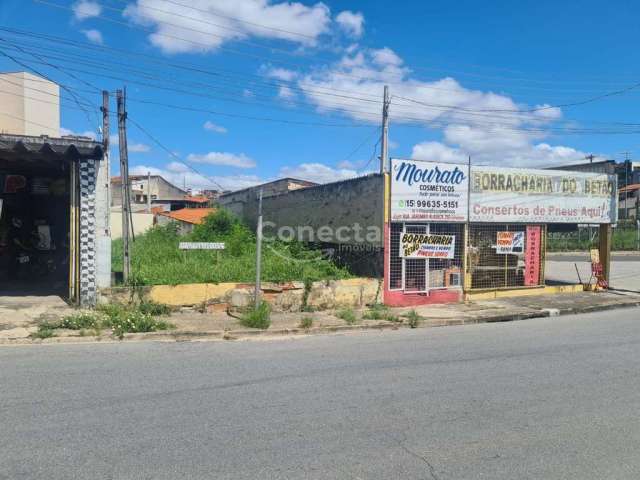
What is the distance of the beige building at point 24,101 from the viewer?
78.6 feet

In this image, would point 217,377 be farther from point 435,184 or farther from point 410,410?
point 435,184

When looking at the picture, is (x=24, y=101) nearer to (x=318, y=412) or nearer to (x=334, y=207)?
(x=334, y=207)

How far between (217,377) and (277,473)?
2.83m

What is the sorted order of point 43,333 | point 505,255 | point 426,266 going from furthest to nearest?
point 505,255, point 426,266, point 43,333

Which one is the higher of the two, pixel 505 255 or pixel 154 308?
pixel 505 255

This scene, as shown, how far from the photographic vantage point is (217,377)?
6.53m

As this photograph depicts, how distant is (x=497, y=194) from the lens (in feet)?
48.3

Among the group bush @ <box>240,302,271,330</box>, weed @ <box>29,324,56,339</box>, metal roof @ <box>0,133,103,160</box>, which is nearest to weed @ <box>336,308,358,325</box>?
bush @ <box>240,302,271,330</box>

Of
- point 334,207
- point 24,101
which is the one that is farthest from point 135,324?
point 24,101

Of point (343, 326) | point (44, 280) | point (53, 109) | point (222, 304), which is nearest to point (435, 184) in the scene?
point (343, 326)

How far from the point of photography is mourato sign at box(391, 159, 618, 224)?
1324cm

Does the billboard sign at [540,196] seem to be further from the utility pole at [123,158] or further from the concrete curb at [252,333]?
the utility pole at [123,158]

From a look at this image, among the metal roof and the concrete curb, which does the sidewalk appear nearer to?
the concrete curb

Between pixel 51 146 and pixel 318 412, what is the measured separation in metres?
7.82
